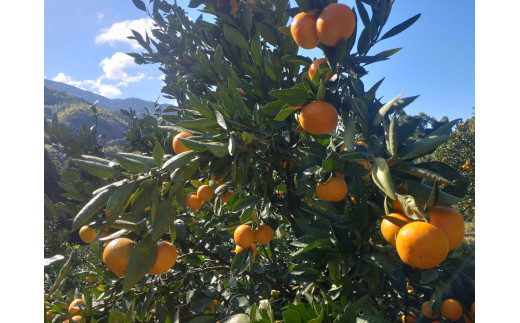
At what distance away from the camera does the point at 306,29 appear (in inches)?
29.0

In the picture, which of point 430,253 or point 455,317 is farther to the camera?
point 455,317

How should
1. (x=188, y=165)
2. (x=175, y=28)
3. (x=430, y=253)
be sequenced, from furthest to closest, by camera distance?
(x=175, y=28)
(x=188, y=165)
(x=430, y=253)

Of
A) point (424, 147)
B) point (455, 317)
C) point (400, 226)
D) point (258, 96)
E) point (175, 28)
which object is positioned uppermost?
point (175, 28)

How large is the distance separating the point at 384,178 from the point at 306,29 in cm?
44

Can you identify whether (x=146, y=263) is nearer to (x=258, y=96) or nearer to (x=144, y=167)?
(x=144, y=167)

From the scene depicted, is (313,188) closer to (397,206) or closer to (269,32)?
(397,206)

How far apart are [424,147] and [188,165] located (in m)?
0.51

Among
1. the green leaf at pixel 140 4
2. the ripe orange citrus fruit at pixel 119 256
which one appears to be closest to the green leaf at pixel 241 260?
the ripe orange citrus fruit at pixel 119 256

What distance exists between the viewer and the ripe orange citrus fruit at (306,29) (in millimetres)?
734

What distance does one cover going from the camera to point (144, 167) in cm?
65

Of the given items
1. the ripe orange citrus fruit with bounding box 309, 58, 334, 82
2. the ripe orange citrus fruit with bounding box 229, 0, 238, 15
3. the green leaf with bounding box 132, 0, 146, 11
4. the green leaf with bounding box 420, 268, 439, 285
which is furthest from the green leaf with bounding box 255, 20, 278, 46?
the green leaf with bounding box 132, 0, 146, 11

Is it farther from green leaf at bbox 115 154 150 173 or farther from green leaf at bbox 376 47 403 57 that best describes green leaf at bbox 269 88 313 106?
green leaf at bbox 115 154 150 173

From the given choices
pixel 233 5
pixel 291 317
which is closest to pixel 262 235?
pixel 291 317

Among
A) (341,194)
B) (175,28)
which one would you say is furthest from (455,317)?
(175,28)
